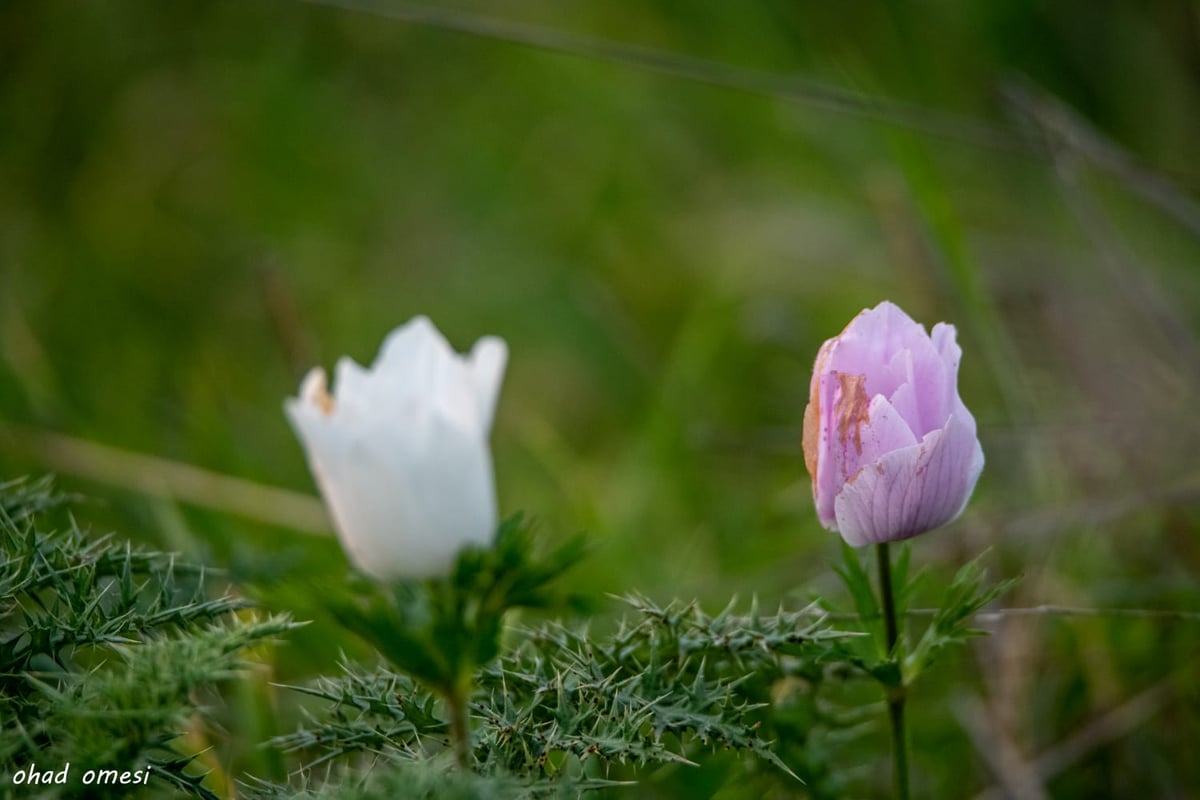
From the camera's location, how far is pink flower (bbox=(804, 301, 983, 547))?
663mm

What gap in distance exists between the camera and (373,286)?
107 inches

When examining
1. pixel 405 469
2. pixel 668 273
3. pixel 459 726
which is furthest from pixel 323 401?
pixel 668 273

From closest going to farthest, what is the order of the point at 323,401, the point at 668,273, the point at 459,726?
the point at 459,726 → the point at 323,401 → the point at 668,273

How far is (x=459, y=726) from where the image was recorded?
63 centimetres

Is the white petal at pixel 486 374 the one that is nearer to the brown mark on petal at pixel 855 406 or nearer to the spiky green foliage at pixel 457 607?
the spiky green foliage at pixel 457 607

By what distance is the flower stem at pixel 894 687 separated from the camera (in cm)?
69

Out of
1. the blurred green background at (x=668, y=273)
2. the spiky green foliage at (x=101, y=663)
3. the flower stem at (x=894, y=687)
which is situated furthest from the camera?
the blurred green background at (x=668, y=273)

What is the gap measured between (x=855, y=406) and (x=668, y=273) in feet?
6.58

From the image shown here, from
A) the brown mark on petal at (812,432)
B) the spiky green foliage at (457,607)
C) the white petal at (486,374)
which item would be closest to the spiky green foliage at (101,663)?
the spiky green foliage at (457,607)

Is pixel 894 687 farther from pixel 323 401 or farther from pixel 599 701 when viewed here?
pixel 323 401

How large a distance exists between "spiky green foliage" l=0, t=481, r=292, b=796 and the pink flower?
1.09 ft

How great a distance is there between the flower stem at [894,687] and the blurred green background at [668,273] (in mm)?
157

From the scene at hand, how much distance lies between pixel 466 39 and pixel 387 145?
49 cm

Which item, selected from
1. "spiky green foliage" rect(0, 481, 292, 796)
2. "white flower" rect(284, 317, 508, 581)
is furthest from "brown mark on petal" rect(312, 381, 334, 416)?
"spiky green foliage" rect(0, 481, 292, 796)
